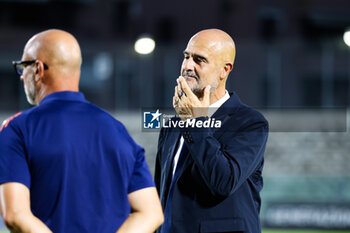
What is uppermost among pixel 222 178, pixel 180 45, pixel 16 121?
pixel 180 45

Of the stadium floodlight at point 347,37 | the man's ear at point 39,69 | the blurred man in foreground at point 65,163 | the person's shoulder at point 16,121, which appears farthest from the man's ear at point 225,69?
the stadium floodlight at point 347,37

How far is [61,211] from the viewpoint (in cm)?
187

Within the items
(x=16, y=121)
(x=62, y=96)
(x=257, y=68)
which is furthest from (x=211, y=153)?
(x=257, y=68)

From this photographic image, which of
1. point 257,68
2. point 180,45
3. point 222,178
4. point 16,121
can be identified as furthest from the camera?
point 180,45

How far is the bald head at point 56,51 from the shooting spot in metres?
1.96

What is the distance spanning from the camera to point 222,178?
2.33m

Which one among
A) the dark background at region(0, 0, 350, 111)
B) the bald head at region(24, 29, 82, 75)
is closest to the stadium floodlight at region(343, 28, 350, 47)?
the dark background at region(0, 0, 350, 111)

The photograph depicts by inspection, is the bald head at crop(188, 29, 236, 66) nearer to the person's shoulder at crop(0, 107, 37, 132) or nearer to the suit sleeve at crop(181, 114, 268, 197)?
the suit sleeve at crop(181, 114, 268, 197)

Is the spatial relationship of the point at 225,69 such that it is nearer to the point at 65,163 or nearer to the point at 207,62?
the point at 207,62

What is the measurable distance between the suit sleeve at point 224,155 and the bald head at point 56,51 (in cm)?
59

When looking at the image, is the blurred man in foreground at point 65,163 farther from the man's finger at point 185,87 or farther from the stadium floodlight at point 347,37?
the stadium floodlight at point 347,37

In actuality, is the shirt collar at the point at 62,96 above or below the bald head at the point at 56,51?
below

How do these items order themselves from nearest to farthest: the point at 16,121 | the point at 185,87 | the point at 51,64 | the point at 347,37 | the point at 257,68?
the point at 16,121
the point at 51,64
the point at 185,87
the point at 257,68
the point at 347,37

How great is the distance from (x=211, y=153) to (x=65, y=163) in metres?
0.66
